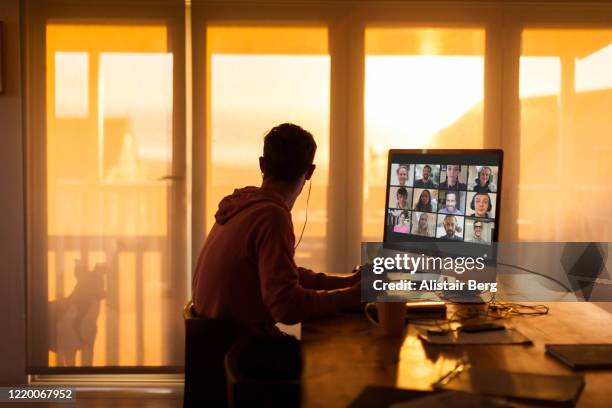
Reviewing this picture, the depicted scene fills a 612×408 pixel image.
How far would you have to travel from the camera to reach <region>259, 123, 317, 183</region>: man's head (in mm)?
1963

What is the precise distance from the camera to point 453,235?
209cm

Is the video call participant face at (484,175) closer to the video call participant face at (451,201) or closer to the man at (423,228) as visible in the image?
the video call participant face at (451,201)

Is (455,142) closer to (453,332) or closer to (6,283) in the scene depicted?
(453,332)

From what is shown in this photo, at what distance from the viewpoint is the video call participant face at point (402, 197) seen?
7.37 ft

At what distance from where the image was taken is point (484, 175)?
6.72ft

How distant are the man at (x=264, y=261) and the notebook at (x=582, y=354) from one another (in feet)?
1.92

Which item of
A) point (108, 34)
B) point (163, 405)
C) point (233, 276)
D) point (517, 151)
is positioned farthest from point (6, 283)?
point (517, 151)

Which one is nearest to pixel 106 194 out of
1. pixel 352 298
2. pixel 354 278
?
pixel 354 278

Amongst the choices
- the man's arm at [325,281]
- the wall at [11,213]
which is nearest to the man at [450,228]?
the man's arm at [325,281]

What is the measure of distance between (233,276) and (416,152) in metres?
0.81

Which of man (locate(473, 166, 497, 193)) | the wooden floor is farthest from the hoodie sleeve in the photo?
the wooden floor

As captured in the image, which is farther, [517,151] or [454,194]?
[517,151]

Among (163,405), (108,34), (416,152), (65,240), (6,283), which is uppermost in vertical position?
(108,34)

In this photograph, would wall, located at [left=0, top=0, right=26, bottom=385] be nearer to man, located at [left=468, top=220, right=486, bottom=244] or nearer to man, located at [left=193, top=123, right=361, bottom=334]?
man, located at [left=193, top=123, right=361, bottom=334]
